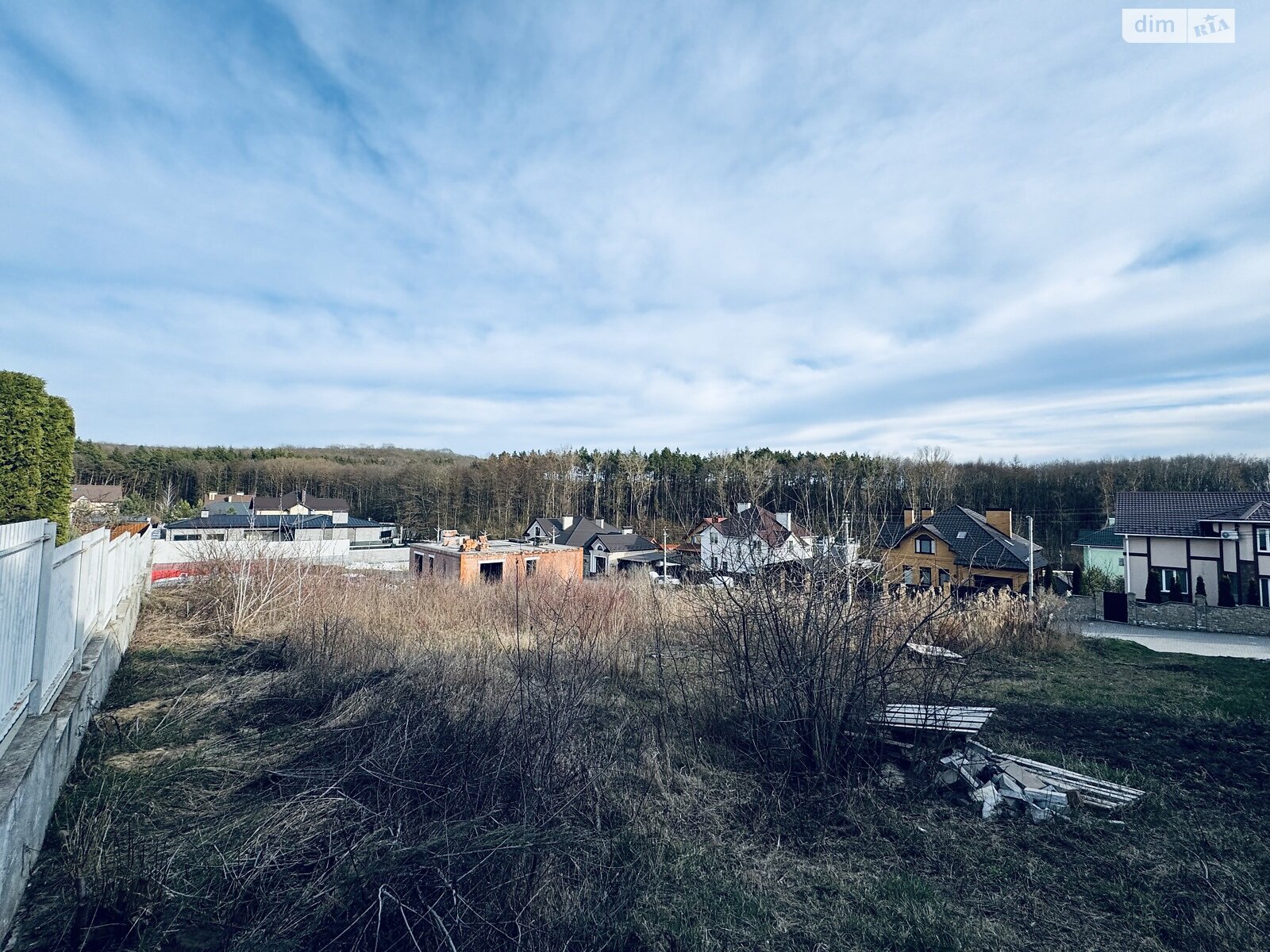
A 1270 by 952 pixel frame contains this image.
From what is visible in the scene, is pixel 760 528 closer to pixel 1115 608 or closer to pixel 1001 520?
pixel 1115 608

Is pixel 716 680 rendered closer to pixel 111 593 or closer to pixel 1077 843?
pixel 1077 843

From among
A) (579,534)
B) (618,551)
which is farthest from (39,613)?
(579,534)

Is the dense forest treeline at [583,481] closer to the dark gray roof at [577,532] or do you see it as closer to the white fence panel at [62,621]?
the dark gray roof at [577,532]

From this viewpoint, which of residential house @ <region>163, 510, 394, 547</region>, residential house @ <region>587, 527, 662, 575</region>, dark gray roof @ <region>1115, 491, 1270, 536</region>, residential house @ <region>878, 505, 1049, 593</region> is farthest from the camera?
residential house @ <region>587, 527, 662, 575</region>

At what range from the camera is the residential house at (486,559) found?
19.9m

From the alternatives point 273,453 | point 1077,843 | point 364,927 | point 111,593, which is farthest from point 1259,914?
point 273,453

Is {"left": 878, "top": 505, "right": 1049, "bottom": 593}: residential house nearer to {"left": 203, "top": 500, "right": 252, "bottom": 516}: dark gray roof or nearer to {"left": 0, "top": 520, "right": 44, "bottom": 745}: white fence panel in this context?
{"left": 0, "top": 520, "right": 44, "bottom": 745}: white fence panel

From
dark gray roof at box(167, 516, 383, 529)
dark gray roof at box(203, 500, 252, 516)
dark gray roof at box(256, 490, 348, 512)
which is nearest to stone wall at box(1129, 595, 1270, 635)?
dark gray roof at box(167, 516, 383, 529)

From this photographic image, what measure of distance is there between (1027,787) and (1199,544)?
857 inches

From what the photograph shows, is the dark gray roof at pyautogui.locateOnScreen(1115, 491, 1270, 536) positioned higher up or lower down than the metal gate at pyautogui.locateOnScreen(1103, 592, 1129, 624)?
higher up

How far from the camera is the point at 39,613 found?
3311 mm

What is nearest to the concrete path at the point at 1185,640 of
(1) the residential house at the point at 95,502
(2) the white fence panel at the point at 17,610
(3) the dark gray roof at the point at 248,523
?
(2) the white fence panel at the point at 17,610

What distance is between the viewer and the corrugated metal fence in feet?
8.99

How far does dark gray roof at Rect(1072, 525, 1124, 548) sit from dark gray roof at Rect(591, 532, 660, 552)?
65.0 feet
